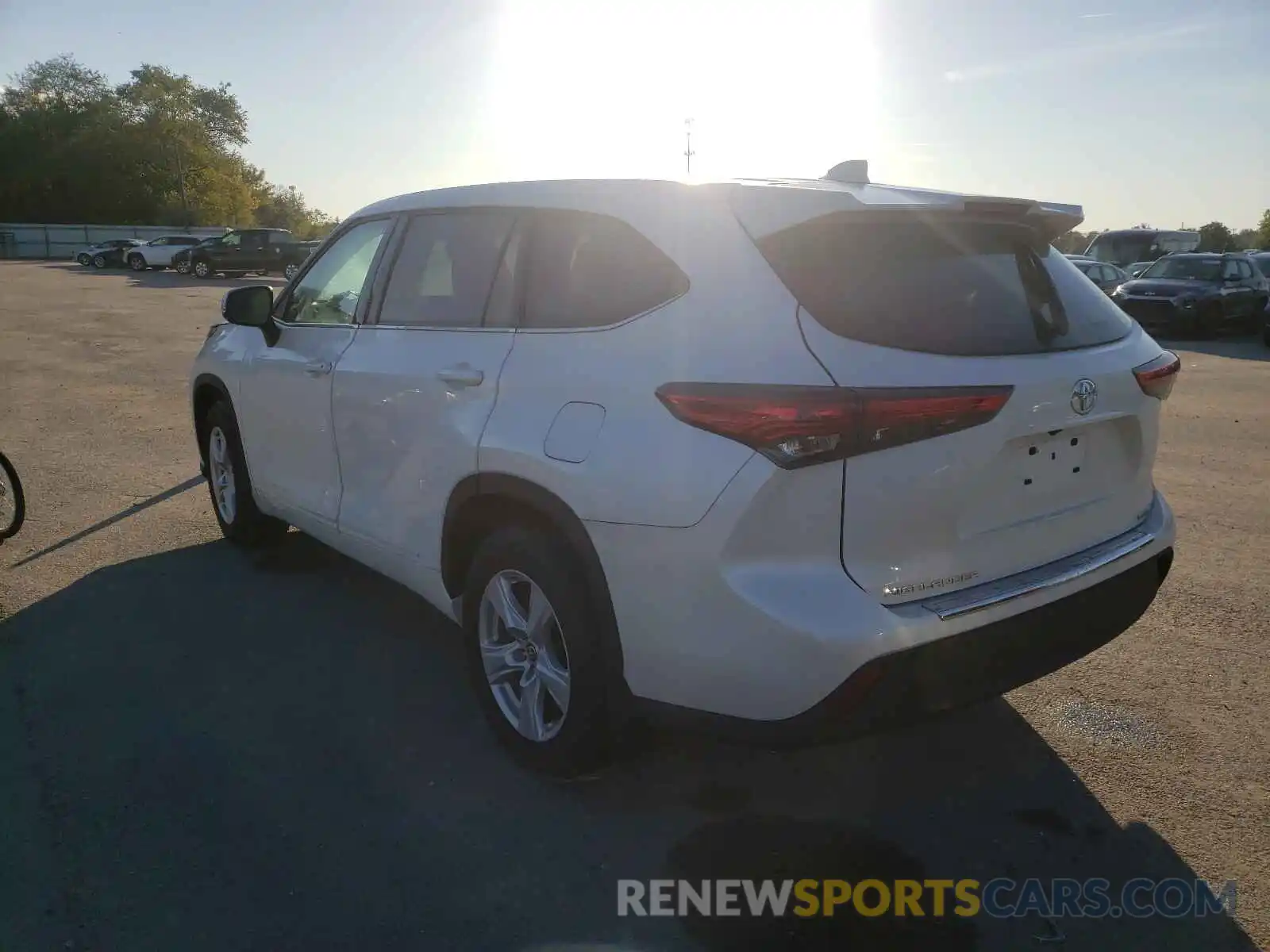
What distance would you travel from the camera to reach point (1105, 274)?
2225 centimetres

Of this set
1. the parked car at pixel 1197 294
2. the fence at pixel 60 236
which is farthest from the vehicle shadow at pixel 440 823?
the fence at pixel 60 236

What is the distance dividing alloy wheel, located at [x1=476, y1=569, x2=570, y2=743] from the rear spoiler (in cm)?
126

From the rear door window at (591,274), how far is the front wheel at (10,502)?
393 cm

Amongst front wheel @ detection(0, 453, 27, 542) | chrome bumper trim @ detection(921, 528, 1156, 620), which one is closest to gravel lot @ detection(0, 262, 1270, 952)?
front wheel @ detection(0, 453, 27, 542)

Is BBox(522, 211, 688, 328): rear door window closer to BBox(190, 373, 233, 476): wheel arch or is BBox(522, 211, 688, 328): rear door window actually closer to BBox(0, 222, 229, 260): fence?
BBox(190, 373, 233, 476): wheel arch

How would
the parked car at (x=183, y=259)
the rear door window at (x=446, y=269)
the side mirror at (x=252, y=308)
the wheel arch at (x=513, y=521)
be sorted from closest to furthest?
the wheel arch at (x=513, y=521), the rear door window at (x=446, y=269), the side mirror at (x=252, y=308), the parked car at (x=183, y=259)

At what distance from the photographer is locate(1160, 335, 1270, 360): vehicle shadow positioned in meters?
17.1

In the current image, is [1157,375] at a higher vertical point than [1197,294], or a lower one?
higher

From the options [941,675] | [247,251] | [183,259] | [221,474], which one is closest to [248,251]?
[247,251]

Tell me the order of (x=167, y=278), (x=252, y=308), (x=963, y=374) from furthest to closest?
1. (x=167, y=278)
2. (x=252, y=308)
3. (x=963, y=374)

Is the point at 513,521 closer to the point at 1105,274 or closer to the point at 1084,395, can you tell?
the point at 1084,395

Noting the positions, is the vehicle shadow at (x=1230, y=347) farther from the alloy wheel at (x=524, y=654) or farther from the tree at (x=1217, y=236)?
the tree at (x=1217, y=236)

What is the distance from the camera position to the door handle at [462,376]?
10.6 feet

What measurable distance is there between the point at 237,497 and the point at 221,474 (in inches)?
15.1
